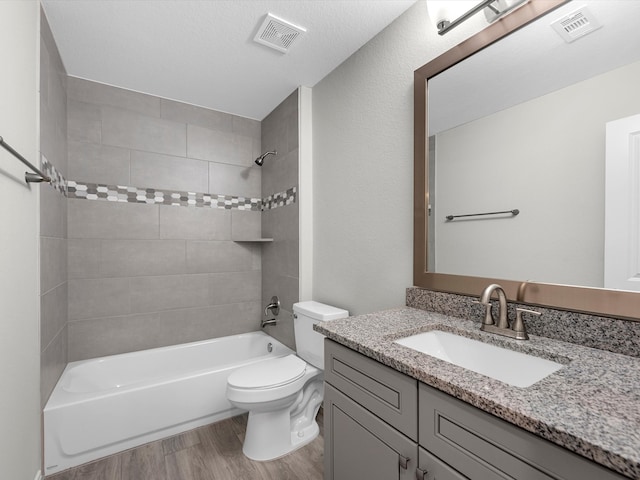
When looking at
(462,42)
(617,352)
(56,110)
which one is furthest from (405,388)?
(56,110)

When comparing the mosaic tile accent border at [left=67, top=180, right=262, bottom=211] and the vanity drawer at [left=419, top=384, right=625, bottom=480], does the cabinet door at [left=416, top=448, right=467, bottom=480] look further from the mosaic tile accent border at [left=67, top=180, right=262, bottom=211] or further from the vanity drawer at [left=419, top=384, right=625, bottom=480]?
the mosaic tile accent border at [left=67, top=180, right=262, bottom=211]

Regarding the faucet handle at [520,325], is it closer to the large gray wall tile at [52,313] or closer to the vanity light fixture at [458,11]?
the vanity light fixture at [458,11]

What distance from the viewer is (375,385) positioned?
95 centimetres

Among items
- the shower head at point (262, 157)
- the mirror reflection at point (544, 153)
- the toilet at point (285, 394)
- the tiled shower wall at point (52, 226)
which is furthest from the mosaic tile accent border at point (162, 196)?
the mirror reflection at point (544, 153)

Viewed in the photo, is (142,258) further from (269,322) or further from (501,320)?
(501,320)

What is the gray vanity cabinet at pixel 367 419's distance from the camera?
2.77 ft

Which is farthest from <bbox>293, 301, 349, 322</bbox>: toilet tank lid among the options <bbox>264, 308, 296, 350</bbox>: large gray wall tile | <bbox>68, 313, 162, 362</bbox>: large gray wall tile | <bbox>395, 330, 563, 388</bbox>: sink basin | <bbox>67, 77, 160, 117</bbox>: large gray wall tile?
<bbox>67, 77, 160, 117</bbox>: large gray wall tile

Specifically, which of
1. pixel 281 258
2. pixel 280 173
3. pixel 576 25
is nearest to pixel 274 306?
pixel 281 258

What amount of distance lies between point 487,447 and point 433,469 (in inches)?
7.6

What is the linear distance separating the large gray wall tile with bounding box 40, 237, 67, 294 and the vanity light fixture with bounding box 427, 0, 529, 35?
2.12 m

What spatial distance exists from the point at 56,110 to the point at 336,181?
178 centimetres

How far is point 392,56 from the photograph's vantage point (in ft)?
5.47

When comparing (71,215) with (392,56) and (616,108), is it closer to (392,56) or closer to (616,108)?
(392,56)

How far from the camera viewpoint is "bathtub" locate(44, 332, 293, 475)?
167cm
